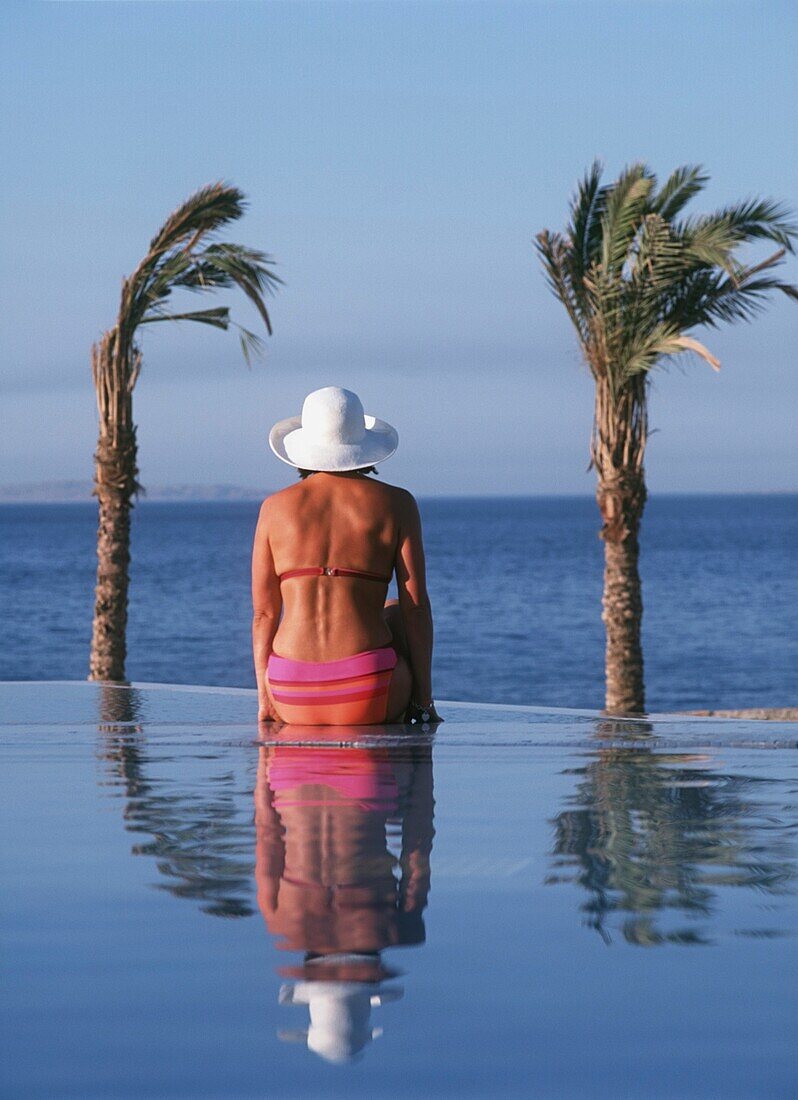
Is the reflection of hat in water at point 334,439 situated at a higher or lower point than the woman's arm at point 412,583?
higher

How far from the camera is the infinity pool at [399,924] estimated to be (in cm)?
211

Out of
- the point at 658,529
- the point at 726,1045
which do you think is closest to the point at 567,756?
the point at 726,1045

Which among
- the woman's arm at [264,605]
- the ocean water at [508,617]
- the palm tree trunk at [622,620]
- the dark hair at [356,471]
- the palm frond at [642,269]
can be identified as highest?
the palm frond at [642,269]

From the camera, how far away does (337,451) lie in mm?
5531

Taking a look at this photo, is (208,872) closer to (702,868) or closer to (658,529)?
(702,868)

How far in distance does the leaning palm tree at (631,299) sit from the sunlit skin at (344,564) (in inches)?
339

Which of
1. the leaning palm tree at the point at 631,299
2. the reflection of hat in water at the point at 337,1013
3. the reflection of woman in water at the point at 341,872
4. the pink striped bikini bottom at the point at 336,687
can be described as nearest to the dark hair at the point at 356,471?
the pink striped bikini bottom at the point at 336,687

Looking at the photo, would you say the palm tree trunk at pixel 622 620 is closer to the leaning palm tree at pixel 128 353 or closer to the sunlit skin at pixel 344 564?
the leaning palm tree at pixel 128 353

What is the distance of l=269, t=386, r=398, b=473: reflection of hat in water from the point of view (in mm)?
5527

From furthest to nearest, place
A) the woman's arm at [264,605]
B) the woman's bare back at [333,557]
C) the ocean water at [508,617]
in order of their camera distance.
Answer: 1. the ocean water at [508,617]
2. the woman's arm at [264,605]
3. the woman's bare back at [333,557]

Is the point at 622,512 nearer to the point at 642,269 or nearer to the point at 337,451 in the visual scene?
the point at 642,269

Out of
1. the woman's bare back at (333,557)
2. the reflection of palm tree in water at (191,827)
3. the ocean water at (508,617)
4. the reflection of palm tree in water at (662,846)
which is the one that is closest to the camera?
the reflection of palm tree in water at (662,846)

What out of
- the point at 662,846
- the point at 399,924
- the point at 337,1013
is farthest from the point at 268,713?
the point at 337,1013

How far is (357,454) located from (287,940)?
305 centimetres
